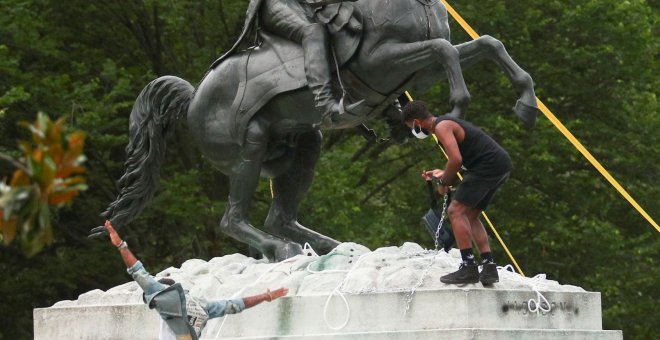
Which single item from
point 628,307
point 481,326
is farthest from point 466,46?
point 628,307

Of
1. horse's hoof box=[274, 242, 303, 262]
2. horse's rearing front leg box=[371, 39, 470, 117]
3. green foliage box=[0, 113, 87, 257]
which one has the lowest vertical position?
horse's hoof box=[274, 242, 303, 262]

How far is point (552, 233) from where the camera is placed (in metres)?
17.5

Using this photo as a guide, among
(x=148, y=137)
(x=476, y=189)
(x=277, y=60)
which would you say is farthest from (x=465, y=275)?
(x=148, y=137)

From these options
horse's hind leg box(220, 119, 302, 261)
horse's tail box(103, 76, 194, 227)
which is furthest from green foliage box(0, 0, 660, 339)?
horse's hind leg box(220, 119, 302, 261)

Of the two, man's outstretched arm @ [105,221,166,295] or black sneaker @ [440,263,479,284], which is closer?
man's outstretched arm @ [105,221,166,295]

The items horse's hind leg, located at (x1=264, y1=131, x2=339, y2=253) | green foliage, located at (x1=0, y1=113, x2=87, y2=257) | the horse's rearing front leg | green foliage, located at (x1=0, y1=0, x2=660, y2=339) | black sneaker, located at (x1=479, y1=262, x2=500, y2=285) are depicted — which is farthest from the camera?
green foliage, located at (x1=0, y1=0, x2=660, y2=339)

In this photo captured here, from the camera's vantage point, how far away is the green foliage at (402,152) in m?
17.1

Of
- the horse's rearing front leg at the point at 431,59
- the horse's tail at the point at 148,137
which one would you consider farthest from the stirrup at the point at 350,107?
the horse's tail at the point at 148,137

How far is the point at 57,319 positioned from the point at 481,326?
311 cm

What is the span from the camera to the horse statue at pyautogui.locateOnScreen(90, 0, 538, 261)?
8883 millimetres

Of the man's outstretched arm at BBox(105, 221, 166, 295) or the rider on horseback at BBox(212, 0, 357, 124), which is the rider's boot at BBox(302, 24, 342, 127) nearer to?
the rider on horseback at BBox(212, 0, 357, 124)

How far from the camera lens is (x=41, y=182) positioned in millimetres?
2824

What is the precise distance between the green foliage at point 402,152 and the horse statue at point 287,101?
647cm

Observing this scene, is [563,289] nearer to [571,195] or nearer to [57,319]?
[57,319]
